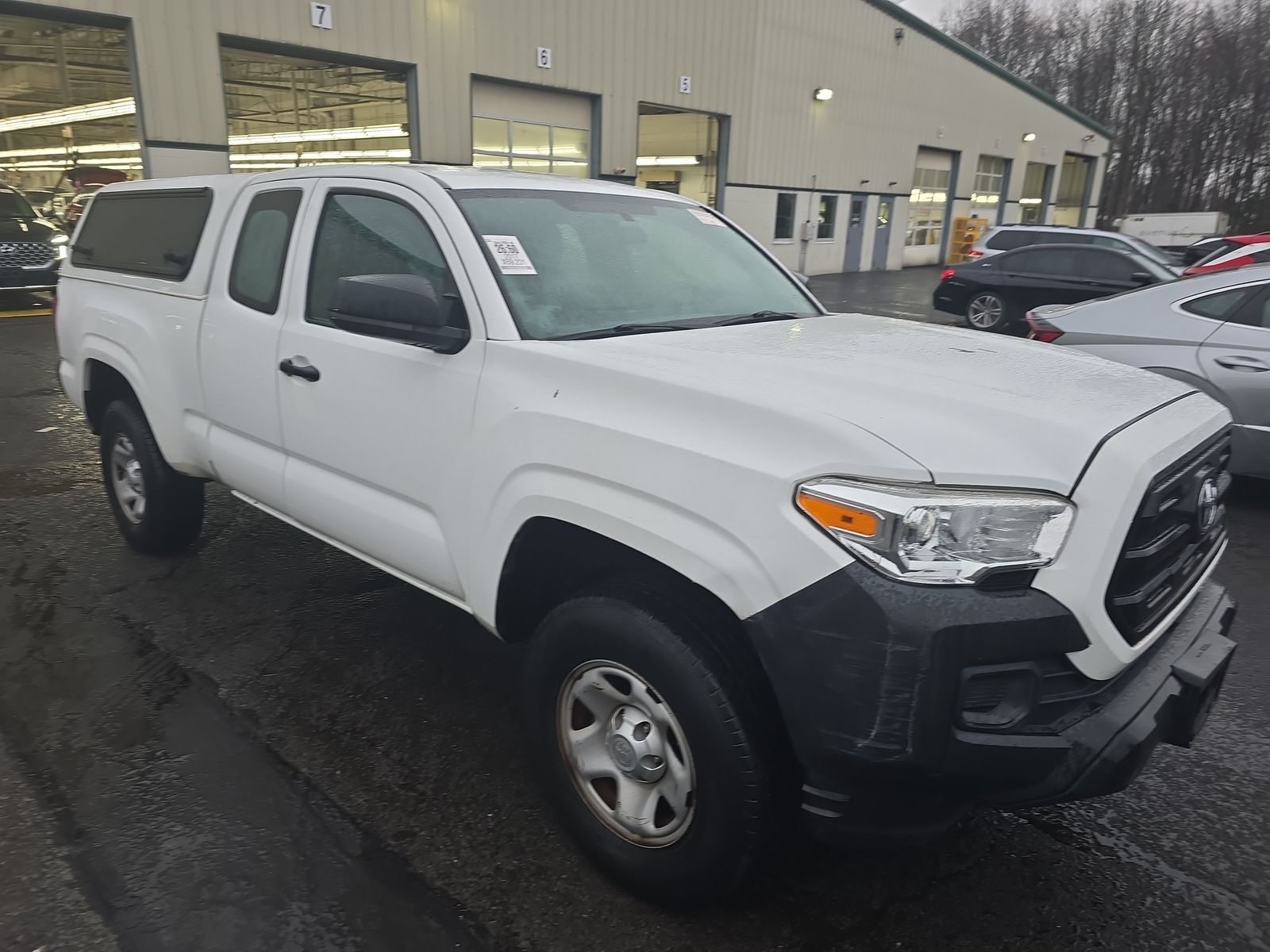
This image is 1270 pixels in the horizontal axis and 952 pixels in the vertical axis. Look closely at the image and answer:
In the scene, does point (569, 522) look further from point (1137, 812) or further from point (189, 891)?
point (1137, 812)

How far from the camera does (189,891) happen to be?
239cm

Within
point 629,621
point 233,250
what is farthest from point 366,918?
point 233,250

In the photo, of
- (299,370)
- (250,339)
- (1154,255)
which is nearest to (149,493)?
(250,339)

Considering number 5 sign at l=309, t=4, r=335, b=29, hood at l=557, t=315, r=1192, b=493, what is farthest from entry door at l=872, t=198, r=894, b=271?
hood at l=557, t=315, r=1192, b=493

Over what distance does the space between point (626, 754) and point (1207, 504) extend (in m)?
1.75

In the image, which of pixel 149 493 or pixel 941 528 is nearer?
pixel 941 528

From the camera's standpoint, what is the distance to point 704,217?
12.6 feet

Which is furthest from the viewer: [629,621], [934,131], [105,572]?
[934,131]

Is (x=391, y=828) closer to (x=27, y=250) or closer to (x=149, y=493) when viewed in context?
(x=149, y=493)

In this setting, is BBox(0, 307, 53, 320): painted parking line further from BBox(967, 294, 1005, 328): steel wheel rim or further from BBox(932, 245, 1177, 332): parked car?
BBox(967, 294, 1005, 328): steel wheel rim

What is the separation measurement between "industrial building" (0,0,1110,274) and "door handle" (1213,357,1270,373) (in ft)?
45.4

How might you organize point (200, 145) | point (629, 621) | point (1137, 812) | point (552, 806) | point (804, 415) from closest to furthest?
point (804, 415) → point (629, 621) → point (552, 806) → point (1137, 812) → point (200, 145)

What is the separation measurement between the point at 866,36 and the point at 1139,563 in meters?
29.3

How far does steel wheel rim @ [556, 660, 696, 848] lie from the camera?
223 cm
